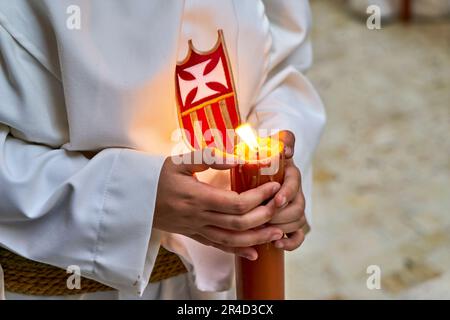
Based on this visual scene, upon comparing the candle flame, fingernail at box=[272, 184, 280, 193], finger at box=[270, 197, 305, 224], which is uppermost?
the candle flame

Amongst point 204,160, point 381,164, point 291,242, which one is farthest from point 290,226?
point 381,164

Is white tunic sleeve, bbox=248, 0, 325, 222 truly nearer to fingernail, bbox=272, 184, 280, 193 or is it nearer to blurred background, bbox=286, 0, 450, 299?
fingernail, bbox=272, 184, 280, 193

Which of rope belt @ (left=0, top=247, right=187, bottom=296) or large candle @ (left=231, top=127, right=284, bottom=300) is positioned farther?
rope belt @ (left=0, top=247, right=187, bottom=296)

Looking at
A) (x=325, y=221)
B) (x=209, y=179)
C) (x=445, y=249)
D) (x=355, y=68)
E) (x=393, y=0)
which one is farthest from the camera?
(x=393, y=0)

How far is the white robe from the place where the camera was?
755 mm

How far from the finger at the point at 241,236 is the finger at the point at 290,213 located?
1cm

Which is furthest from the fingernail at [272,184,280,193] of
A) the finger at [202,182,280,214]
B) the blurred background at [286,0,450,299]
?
the blurred background at [286,0,450,299]

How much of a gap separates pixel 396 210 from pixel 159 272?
3.17 ft

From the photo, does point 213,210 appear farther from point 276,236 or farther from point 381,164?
point 381,164

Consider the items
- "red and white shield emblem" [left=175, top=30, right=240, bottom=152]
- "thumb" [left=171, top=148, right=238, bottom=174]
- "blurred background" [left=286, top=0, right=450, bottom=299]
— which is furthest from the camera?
"blurred background" [left=286, top=0, right=450, bottom=299]

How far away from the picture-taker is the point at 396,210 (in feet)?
5.78

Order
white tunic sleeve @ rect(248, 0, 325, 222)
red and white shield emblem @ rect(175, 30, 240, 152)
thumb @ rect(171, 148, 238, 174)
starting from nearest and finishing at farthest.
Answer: thumb @ rect(171, 148, 238, 174) → red and white shield emblem @ rect(175, 30, 240, 152) → white tunic sleeve @ rect(248, 0, 325, 222)

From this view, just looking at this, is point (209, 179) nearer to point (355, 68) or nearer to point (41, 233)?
point (41, 233)
